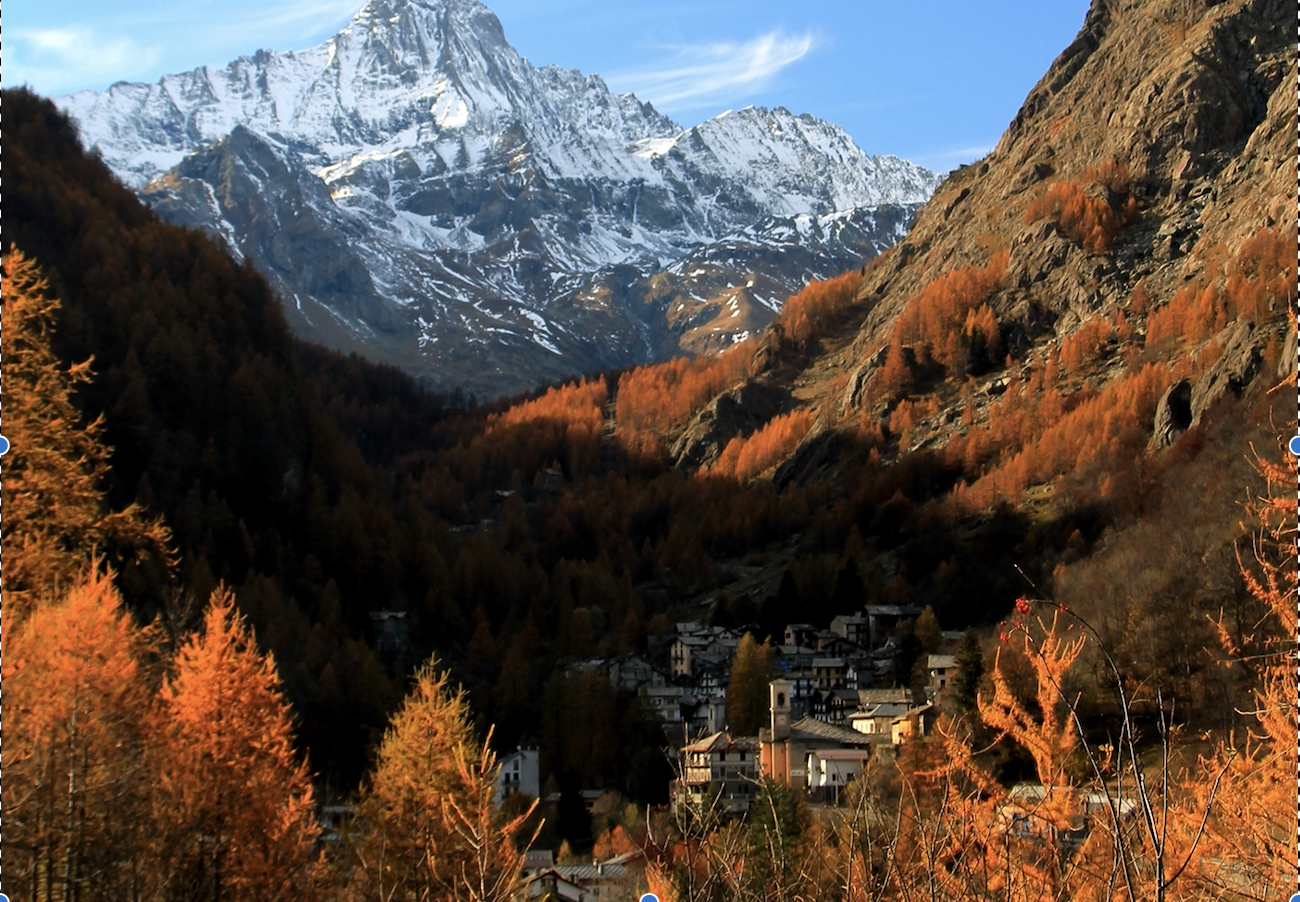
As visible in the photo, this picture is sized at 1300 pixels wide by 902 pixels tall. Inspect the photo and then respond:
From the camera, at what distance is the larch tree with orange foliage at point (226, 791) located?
19.8 m

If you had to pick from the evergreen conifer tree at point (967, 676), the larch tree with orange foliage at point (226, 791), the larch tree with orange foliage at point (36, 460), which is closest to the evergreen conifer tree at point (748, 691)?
the evergreen conifer tree at point (967, 676)

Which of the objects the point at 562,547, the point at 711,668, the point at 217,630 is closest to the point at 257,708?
the point at 217,630

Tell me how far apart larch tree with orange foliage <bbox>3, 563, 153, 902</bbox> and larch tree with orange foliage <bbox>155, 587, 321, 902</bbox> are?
1145 millimetres

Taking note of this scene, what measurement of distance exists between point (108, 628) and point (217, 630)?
4526mm

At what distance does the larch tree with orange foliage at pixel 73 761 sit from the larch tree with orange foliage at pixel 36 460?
96cm

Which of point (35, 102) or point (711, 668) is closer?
point (711, 668)

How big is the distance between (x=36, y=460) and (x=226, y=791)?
788cm

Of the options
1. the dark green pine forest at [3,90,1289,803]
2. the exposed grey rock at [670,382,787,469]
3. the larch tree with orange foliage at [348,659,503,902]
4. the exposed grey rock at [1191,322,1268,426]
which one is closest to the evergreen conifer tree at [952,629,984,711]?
the dark green pine forest at [3,90,1289,803]

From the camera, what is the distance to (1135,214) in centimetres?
14925

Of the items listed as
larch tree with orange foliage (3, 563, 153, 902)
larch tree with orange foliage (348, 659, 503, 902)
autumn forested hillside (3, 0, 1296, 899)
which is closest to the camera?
larch tree with orange foliage (3, 563, 153, 902)

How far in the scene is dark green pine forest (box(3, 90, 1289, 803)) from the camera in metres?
78.2

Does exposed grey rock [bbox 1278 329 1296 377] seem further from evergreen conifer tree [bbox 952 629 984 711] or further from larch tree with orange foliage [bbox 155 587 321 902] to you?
larch tree with orange foliage [bbox 155 587 321 902]

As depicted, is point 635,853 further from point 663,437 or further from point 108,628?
point 663,437

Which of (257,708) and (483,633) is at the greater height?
(257,708)
